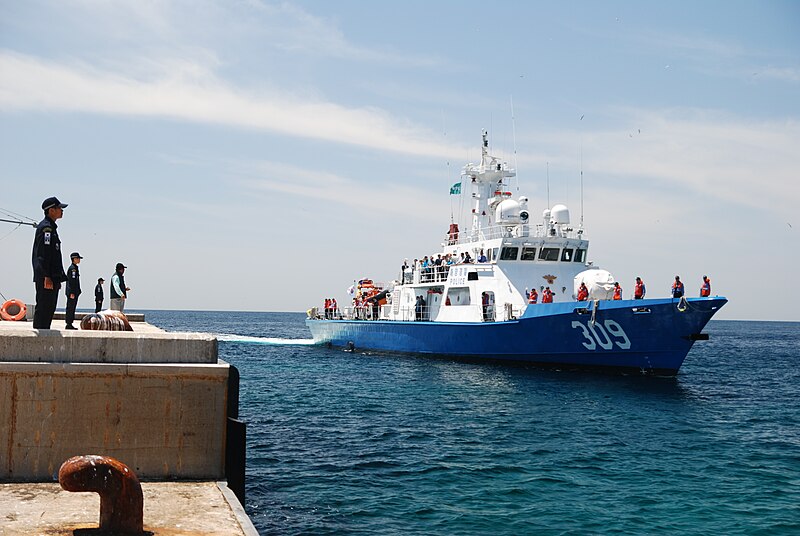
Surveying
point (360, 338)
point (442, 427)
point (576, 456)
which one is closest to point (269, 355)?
point (360, 338)

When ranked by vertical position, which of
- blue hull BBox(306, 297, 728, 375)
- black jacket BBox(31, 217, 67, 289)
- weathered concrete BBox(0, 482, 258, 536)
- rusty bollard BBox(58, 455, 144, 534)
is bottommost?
weathered concrete BBox(0, 482, 258, 536)

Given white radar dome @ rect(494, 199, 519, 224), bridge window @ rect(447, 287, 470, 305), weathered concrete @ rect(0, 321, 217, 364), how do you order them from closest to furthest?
weathered concrete @ rect(0, 321, 217, 364) < white radar dome @ rect(494, 199, 519, 224) < bridge window @ rect(447, 287, 470, 305)

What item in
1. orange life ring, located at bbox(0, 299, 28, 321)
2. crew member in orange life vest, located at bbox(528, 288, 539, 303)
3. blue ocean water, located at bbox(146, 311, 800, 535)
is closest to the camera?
blue ocean water, located at bbox(146, 311, 800, 535)

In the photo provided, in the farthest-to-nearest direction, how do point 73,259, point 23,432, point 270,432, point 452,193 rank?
point 452,193 → point 270,432 → point 73,259 → point 23,432

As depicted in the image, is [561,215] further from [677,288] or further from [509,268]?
[677,288]

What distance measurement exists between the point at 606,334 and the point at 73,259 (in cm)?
1941

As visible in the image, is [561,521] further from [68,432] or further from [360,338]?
[360,338]

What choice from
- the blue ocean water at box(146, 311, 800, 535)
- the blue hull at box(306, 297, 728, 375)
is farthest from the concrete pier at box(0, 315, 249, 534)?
the blue hull at box(306, 297, 728, 375)

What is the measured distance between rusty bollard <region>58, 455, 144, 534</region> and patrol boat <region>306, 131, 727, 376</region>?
21.8 metres

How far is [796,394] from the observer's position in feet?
85.5

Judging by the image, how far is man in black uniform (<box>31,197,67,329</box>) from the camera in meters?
8.04

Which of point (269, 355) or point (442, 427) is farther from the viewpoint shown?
point (269, 355)

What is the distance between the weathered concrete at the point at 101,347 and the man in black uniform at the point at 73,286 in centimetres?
448

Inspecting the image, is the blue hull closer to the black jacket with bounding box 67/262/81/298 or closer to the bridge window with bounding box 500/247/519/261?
the bridge window with bounding box 500/247/519/261
